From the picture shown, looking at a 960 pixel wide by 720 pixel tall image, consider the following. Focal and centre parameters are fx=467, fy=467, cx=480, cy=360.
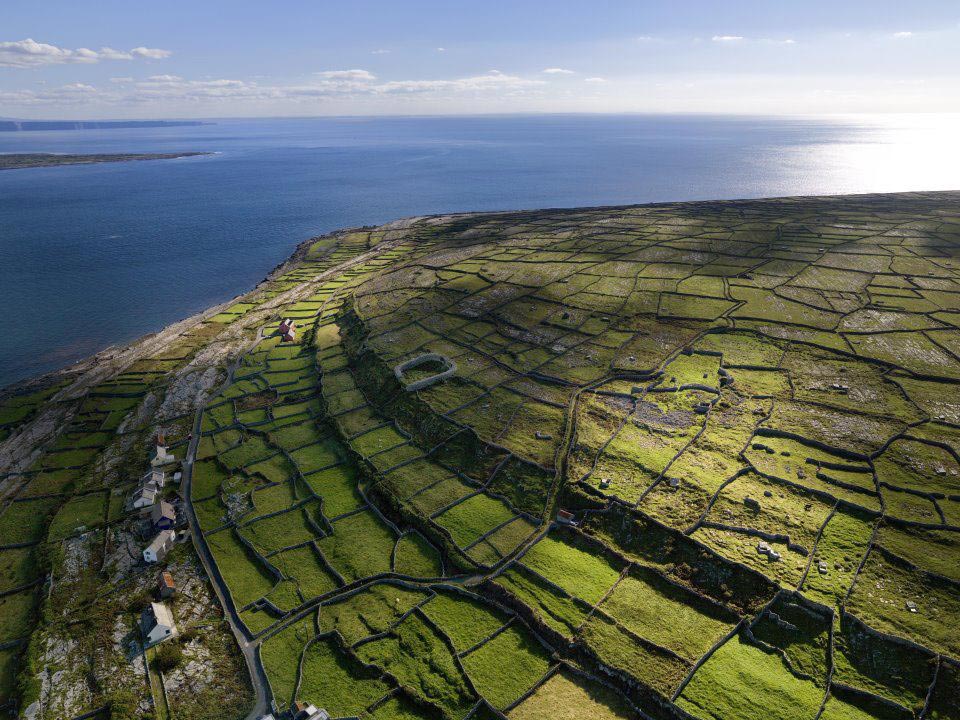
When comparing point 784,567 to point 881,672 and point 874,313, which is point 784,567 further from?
point 874,313

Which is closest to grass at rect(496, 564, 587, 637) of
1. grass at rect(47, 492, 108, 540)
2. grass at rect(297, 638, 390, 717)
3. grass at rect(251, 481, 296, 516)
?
grass at rect(297, 638, 390, 717)

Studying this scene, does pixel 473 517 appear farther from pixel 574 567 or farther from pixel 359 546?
pixel 359 546

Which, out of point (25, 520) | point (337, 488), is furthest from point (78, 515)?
point (337, 488)

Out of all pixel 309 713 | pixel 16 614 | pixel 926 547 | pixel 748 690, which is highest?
pixel 926 547

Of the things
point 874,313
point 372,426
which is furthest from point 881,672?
point 874,313

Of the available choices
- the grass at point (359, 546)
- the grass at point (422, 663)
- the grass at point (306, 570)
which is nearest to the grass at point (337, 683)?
the grass at point (422, 663)

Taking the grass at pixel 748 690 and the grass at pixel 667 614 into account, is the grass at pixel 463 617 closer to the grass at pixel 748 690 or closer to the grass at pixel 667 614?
the grass at pixel 667 614
